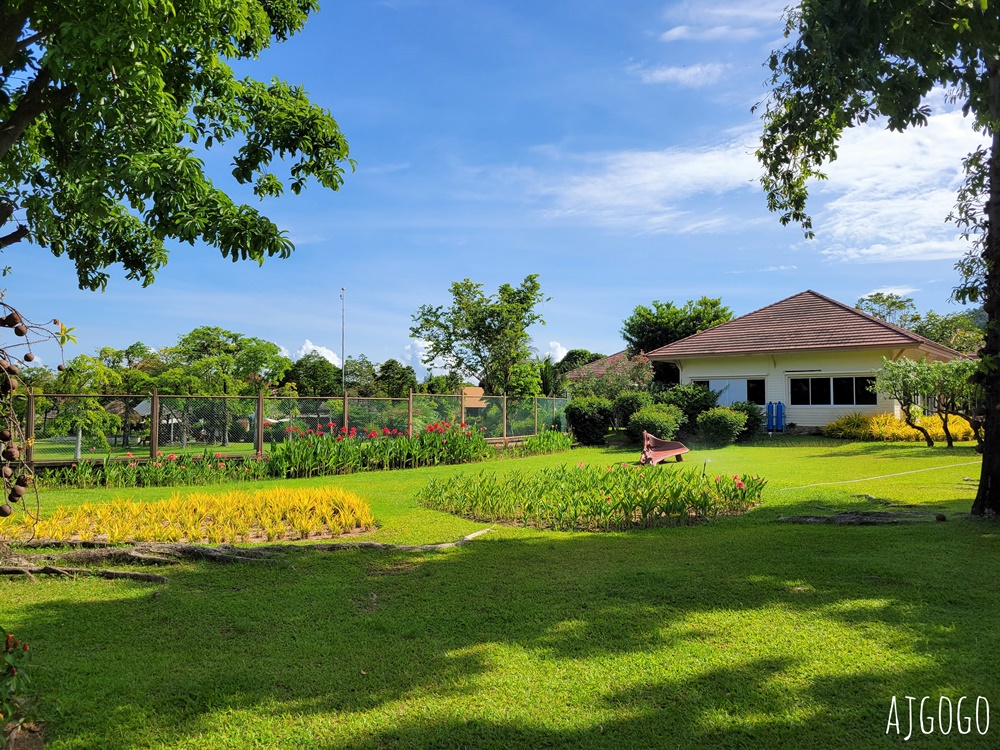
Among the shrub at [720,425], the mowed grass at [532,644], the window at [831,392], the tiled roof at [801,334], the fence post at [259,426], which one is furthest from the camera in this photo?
the window at [831,392]

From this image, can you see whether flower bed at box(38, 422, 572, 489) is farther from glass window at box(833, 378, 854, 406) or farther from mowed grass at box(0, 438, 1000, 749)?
glass window at box(833, 378, 854, 406)

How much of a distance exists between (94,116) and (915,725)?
6.67 metres

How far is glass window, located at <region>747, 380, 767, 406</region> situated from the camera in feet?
88.0

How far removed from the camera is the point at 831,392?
2514cm

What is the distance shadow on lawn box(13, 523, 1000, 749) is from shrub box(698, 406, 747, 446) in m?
15.1

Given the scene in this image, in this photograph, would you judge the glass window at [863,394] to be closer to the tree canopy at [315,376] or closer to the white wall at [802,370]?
the white wall at [802,370]

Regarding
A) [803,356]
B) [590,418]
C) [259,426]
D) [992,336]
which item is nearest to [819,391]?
[803,356]

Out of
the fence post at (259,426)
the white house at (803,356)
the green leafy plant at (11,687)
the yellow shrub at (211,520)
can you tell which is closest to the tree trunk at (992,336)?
the yellow shrub at (211,520)

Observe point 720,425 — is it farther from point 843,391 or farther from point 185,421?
point 185,421

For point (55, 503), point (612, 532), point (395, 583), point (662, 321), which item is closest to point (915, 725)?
point (395, 583)

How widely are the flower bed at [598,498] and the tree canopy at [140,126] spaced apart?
4492 mm

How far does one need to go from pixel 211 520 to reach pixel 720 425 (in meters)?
17.2

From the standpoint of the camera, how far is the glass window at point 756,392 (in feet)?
88.0

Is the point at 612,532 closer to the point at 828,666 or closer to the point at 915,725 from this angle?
the point at 828,666
